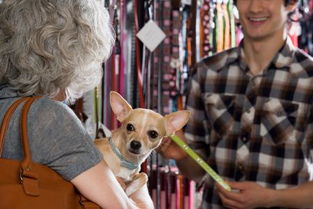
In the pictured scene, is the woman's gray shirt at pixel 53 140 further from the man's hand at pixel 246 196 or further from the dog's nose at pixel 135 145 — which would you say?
the man's hand at pixel 246 196

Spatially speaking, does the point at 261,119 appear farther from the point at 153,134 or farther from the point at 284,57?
the point at 153,134

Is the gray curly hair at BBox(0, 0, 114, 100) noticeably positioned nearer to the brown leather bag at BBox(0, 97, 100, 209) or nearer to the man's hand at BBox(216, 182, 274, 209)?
the brown leather bag at BBox(0, 97, 100, 209)

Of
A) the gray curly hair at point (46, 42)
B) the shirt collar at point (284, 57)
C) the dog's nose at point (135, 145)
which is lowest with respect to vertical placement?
the dog's nose at point (135, 145)

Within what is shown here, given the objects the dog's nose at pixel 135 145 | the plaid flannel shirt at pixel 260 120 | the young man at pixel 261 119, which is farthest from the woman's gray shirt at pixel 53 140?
the plaid flannel shirt at pixel 260 120

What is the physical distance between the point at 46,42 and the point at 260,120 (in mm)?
998

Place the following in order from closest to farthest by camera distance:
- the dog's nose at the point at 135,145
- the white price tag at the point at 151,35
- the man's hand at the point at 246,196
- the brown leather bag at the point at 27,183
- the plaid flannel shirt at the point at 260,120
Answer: the brown leather bag at the point at 27,183 → the dog's nose at the point at 135,145 → the man's hand at the point at 246,196 → the plaid flannel shirt at the point at 260,120 → the white price tag at the point at 151,35

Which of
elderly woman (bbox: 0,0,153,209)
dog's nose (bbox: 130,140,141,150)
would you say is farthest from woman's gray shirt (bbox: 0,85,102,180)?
dog's nose (bbox: 130,140,141,150)

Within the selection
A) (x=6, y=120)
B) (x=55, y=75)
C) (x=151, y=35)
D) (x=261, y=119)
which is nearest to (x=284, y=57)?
(x=261, y=119)

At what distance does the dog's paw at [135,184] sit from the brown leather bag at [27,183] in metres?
0.25

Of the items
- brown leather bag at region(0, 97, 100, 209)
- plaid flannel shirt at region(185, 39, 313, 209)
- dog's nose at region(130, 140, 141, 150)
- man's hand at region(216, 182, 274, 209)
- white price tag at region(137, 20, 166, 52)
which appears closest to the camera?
brown leather bag at region(0, 97, 100, 209)

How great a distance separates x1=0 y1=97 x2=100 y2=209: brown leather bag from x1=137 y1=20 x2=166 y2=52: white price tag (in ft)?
3.27

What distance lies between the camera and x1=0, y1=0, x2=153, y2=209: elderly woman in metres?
1.24

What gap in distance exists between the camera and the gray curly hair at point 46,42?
50.5 inches

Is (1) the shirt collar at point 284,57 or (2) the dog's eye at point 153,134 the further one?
(1) the shirt collar at point 284,57
